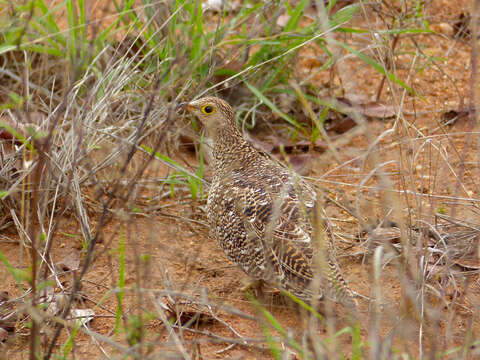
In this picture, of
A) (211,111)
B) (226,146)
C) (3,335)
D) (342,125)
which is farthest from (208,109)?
(3,335)

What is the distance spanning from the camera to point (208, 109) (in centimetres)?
397

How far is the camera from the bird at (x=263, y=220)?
3131 millimetres

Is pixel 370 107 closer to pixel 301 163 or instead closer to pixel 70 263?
pixel 301 163

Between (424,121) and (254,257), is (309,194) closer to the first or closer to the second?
(254,257)

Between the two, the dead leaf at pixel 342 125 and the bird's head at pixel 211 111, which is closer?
the bird's head at pixel 211 111

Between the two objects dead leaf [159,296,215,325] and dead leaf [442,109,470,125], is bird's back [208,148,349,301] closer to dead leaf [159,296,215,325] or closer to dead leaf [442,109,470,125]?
dead leaf [159,296,215,325]

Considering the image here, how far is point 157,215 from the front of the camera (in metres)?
4.30

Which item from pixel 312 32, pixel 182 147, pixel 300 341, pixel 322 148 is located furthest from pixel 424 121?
pixel 300 341

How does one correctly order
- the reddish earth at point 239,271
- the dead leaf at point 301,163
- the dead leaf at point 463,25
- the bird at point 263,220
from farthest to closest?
the dead leaf at point 463,25
the dead leaf at point 301,163
the bird at point 263,220
the reddish earth at point 239,271

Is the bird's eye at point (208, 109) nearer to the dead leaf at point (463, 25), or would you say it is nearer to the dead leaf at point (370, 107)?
the dead leaf at point (370, 107)

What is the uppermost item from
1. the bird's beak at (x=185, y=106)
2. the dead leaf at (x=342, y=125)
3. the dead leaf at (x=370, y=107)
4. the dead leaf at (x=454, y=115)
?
the bird's beak at (x=185, y=106)

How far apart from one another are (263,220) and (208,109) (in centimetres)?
100

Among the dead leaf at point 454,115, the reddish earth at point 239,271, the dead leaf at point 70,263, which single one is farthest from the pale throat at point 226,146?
the dead leaf at point 454,115

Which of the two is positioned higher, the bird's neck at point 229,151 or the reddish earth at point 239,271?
the bird's neck at point 229,151
